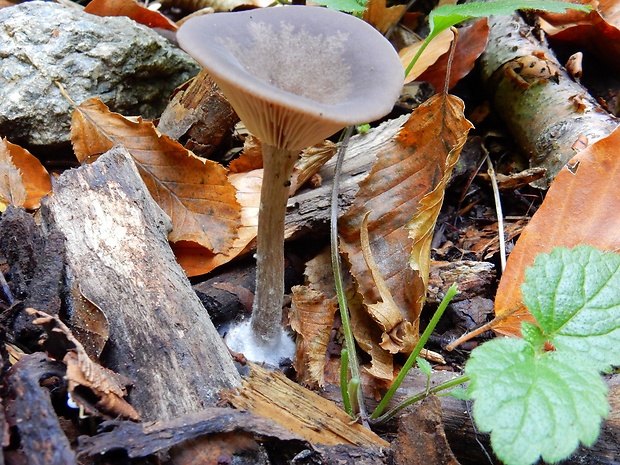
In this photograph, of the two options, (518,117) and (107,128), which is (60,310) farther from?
(518,117)

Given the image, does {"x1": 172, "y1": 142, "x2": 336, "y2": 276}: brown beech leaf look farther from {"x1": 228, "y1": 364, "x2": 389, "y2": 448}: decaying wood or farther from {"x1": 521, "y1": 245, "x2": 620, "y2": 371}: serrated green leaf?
{"x1": 521, "y1": 245, "x2": 620, "y2": 371}: serrated green leaf

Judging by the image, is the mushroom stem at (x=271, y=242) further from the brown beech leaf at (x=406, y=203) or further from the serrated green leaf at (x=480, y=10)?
the serrated green leaf at (x=480, y=10)

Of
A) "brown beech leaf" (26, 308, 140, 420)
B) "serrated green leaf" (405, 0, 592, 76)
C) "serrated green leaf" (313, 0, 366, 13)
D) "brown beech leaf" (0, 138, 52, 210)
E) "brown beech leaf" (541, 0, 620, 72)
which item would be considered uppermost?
"serrated green leaf" (405, 0, 592, 76)

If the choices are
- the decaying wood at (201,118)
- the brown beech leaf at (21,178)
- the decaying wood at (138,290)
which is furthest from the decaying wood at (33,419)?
the decaying wood at (201,118)

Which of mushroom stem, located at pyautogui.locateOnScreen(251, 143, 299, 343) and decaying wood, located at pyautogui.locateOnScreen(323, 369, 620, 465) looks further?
mushroom stem, located at pyautogui.locateOnScreen(251, 143, 299, 343)

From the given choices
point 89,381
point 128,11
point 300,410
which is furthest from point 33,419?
point 128,11

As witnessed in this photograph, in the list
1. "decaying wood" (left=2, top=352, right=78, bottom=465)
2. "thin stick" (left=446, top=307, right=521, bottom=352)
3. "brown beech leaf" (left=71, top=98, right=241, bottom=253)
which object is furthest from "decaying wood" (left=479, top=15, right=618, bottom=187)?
"decaying wood" (left=2, top=352, right=78, bottom=465)

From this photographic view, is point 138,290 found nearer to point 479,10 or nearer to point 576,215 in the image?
point 576,215
